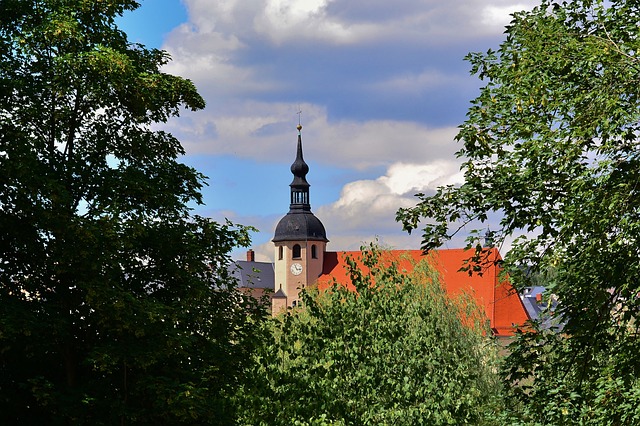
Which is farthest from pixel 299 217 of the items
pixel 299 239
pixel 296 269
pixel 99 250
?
pixel 99 250

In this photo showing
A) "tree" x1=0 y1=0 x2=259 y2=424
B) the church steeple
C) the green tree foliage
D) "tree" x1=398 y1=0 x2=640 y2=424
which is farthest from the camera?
the church steeple

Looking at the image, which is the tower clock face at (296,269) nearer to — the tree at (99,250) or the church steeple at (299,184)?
the church steeple at (299,184)

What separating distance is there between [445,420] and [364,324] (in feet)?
9.24

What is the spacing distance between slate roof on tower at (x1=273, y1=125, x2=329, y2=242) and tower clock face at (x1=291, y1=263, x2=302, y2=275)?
2583mm

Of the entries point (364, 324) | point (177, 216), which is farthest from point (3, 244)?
point (364, 324)

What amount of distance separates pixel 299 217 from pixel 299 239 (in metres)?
2.24

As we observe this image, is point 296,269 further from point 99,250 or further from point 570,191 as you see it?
point 570,191

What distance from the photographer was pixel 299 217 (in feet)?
267

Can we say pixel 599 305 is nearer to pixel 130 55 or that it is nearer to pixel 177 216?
pixel 177 216

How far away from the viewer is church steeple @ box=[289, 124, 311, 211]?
79188 millimetres

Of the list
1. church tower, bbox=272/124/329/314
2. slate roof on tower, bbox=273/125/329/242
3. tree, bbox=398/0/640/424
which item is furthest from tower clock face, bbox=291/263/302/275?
tree, bbox=398/0/640/424

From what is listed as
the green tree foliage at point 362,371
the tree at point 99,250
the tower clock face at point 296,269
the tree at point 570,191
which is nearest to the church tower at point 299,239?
the tower clock face at point 296,269

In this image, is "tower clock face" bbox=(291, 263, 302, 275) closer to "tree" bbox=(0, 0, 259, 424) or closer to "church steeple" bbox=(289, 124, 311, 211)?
"church steeple" bbox=(289, 124, 311, 211)

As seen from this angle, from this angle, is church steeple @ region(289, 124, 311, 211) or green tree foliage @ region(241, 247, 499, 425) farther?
church steeple @ region(289, 124, 311, 211)
